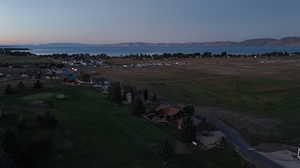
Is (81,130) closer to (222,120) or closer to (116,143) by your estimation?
(116,143)

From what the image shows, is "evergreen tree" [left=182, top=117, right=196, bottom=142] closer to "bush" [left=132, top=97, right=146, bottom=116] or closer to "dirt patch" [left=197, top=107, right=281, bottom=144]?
"dirt patch" [left=197, top=107, right=281, bottom=144]

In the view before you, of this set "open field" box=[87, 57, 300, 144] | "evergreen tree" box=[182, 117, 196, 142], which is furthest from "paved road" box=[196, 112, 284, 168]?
"evergreen tree" box=[182, 117, 196, 142]

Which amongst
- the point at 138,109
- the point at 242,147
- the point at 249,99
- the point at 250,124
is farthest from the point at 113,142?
the point at 249,99

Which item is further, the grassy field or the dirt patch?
the dirt patch

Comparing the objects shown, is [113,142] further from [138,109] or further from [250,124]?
[250,124]

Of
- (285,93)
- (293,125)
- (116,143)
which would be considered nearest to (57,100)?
(116,143)
